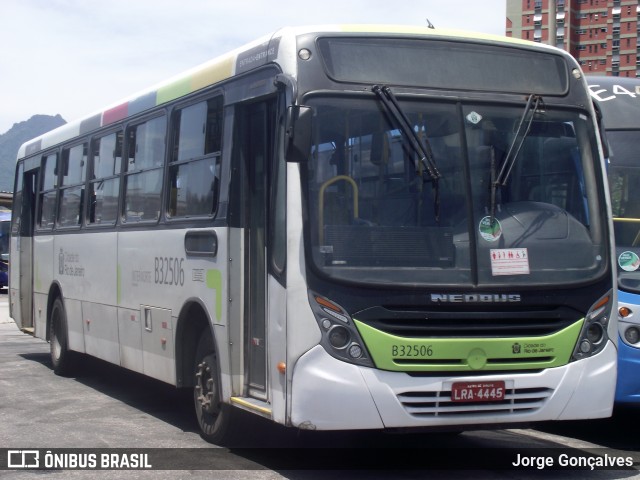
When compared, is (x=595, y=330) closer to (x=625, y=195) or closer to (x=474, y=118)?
(x=474, y=118)

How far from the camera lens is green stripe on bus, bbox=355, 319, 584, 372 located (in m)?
7.11

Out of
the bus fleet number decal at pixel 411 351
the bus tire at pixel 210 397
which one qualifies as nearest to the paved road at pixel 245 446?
the bus tire at pixel 210 397

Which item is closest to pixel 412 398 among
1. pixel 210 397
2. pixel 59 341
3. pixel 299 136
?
pixel 299 136

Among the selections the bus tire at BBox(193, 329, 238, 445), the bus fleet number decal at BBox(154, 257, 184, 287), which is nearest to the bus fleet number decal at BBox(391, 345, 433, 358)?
the bus tire at BBox(193, 329, 238, 445)

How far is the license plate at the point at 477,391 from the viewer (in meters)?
7.22

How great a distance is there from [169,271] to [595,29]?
488 ft

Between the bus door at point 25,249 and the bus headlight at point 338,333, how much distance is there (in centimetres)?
914

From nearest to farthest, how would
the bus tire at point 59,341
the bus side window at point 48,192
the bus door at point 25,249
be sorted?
1. the bus tire at point 59,341
2. the bus side window at point 48,192
3. the bus door at point 25,249

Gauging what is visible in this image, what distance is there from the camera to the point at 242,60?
27.7ft

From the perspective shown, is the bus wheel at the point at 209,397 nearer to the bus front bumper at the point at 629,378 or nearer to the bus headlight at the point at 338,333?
the bus headlight at the point at 338,333

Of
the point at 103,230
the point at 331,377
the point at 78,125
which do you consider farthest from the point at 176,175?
the point at 78,125

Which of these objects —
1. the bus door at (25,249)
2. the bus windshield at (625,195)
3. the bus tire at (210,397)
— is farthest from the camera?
the bus door at (25,249)

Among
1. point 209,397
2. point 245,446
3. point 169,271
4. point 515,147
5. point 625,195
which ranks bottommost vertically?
point 245,446

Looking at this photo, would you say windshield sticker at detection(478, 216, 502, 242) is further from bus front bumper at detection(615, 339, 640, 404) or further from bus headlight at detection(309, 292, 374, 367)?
bus front bumper at detection(615, 339, 640, 404)
